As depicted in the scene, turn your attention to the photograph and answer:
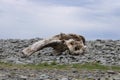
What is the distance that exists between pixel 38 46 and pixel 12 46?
9.05 meters

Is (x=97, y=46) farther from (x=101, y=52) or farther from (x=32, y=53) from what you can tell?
(x=32, y=53)

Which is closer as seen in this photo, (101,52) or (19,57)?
(19,57)

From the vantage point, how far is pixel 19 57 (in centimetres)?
3938

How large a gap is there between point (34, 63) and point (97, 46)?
12870 millimetres

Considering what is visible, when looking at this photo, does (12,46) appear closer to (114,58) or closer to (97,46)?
(97,46)

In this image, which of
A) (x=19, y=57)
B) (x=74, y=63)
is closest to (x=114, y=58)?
(x=74, y=63)

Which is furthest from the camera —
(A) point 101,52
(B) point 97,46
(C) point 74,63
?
(B) point 97,46

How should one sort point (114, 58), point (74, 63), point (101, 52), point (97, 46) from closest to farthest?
point (74, 63), point (114, 58), point (101, 52), point (97, 46)

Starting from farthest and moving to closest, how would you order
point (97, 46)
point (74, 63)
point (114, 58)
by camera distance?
1. point (97, 46)
2. point (114, 58)
3. point (74, 63)

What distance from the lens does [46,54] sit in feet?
134

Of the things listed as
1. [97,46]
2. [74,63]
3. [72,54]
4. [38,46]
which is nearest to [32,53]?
[38,46]

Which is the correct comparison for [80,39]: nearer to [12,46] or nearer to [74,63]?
[74,63]

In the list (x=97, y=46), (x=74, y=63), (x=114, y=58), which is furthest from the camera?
(x=97, y=46)

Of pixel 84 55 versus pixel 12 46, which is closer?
pixel 84 55
